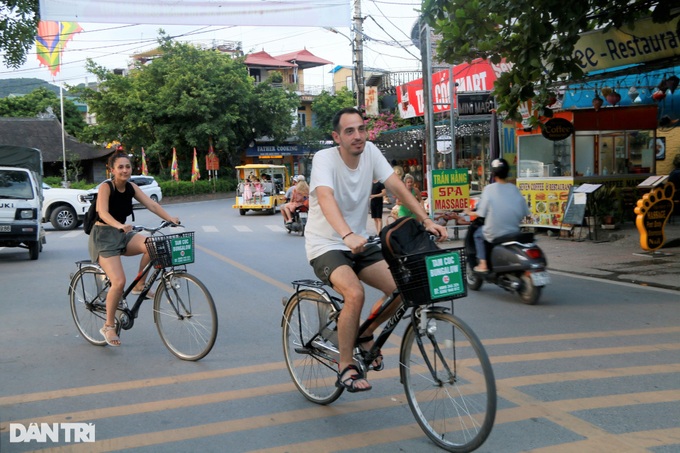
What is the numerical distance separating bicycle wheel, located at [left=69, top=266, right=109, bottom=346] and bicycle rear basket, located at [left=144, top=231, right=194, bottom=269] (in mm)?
940

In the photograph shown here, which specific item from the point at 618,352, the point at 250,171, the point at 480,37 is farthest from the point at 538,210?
the point at 250,171

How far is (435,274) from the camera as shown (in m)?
3.71

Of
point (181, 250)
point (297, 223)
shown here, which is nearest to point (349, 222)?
point (181, 250)

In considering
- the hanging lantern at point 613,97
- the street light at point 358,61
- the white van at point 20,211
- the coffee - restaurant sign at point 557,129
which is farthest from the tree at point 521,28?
the street light at point 358,61

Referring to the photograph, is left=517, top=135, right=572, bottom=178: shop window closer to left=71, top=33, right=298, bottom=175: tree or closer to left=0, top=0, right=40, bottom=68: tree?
left=0, top=0, right=40, bottom=68: tree

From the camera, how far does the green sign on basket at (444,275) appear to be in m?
3.70

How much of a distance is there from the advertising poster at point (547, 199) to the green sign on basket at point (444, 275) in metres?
12.3

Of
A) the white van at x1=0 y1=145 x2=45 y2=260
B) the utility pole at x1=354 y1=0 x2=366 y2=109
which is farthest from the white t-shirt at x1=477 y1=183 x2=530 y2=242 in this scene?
the utility pole at x1=354 y1=0 x2=366 y2=109

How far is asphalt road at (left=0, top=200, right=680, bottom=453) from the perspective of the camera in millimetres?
4156

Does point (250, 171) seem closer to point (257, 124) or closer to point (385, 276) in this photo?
point (257, 124)

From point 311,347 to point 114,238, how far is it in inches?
100

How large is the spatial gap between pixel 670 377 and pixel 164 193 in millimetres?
42639

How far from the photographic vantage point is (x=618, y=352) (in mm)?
5977

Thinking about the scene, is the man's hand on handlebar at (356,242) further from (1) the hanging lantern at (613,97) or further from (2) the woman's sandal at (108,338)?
(1) the hanging lantern at (613,97)
